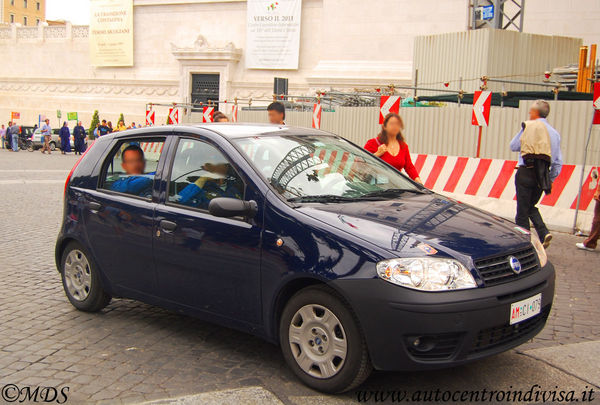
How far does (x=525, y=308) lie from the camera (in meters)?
3.84

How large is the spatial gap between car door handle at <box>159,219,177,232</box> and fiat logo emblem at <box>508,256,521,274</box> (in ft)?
7.34

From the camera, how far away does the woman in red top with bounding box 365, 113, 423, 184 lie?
719 cm

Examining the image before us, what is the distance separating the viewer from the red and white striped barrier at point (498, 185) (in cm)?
1034

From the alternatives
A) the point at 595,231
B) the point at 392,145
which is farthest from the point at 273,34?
the point at 392,145

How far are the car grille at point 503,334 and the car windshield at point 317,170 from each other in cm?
125

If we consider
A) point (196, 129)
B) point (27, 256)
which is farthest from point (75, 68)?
point (196, 129)

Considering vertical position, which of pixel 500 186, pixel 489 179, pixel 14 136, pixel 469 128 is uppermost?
pixel 469 128

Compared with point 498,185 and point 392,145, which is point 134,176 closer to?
point 392,145

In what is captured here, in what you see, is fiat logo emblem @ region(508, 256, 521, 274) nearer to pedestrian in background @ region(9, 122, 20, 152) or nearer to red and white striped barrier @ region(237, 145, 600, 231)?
red and white striped barrier @ region(237, 145, 600, 231)

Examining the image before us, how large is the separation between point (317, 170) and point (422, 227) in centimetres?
97

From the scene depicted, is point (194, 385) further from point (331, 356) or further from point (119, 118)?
point (119, 118)

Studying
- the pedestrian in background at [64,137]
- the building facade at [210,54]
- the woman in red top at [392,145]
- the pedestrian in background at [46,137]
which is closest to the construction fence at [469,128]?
the woman in red top at [392,145]

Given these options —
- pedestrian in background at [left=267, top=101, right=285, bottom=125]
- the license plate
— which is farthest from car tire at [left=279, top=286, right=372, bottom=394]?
pedestrian in background at [left=267, top=101, right=285, bottom=125]

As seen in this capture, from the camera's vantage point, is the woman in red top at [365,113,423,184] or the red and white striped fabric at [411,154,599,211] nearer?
the woman in red top at [365,113,423,184]
